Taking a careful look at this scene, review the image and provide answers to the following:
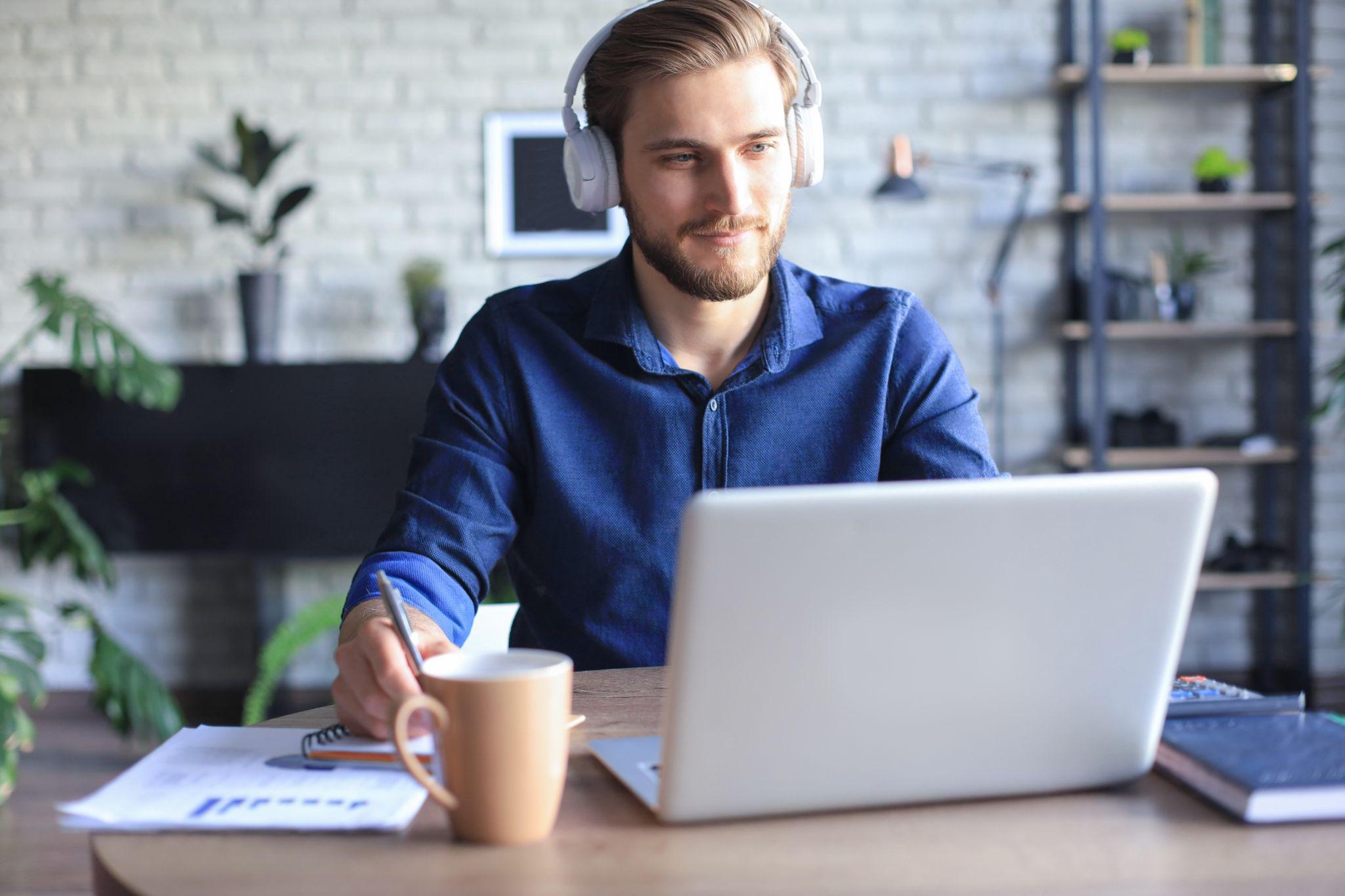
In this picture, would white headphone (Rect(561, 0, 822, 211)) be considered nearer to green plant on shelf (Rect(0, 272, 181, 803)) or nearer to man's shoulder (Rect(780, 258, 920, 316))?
man's shoulder (Rect(780, 258, 920, 316))

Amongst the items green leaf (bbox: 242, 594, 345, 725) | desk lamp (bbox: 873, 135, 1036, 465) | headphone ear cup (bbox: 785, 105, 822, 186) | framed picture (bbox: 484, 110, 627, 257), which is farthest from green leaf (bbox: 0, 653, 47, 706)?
desk lamp (bbox: 873, 135, 1036, 465)

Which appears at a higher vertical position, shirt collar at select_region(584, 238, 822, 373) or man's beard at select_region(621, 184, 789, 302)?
man's beard at select_region(621, 184, 789, 302)

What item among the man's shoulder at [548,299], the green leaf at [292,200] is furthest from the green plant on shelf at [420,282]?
the man's shoulder at [548,299]

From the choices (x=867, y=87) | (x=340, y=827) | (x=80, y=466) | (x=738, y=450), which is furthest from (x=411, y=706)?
(x=867, y=87)

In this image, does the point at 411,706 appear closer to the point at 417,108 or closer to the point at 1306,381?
the point at 417,108

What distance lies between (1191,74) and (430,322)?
2.22 metres

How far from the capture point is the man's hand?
2.74 ft

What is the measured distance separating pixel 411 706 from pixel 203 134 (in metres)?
3.25

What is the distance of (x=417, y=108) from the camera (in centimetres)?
350

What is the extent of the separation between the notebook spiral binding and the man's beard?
668mm

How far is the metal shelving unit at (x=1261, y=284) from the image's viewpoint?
10.9 ft

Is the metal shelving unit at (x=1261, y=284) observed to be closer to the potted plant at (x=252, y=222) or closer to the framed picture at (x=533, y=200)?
the framed picture at (x=533, y=200)

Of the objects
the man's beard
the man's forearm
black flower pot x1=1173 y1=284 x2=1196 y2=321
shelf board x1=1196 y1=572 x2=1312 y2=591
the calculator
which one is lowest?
shelf board x1=1196 y1=572 x2=1312 y2=591

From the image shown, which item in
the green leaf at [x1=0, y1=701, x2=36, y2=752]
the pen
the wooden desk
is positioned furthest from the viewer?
the green leaf at [x1=0, y1=701, x2=36, y2=752]
